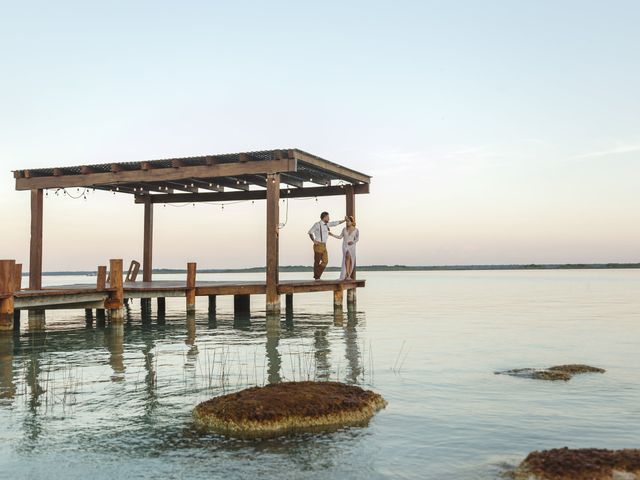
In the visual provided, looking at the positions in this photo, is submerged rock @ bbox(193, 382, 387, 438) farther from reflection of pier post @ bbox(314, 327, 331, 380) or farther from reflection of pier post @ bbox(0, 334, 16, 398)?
reflection of pier post @ bbox(0, 334, 16, 398)

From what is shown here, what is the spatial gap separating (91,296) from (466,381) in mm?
11356

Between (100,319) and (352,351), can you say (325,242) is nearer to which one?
(100,319)

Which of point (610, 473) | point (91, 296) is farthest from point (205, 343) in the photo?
point (610, 473)

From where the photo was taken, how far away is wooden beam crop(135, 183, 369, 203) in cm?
2348

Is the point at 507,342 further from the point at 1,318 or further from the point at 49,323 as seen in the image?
the point at 49,323

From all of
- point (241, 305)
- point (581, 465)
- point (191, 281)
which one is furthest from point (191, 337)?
point (581, 465)

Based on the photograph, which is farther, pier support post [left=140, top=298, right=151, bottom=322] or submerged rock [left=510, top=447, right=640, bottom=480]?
pier support post [left=140, top=298, right=151, bottom=322]

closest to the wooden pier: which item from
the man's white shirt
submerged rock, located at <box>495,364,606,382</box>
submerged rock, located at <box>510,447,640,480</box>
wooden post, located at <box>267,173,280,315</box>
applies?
wooden post, located at <box>267,173,280,315</box>

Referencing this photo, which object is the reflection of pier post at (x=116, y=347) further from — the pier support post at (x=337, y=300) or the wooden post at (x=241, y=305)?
the pier support post at (x=337, y=300)

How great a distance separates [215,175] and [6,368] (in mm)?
9064

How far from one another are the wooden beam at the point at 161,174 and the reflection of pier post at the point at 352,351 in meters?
4.75

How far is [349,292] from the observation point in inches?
965

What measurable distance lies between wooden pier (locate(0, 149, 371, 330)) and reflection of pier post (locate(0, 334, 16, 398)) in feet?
1.77

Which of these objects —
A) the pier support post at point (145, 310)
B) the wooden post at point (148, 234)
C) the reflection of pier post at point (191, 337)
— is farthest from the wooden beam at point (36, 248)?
the wooden post at point (148, 234)
